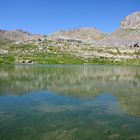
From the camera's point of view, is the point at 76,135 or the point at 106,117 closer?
the point at 76,135

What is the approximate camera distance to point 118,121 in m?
27.4

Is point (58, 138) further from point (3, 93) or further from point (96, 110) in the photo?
point (3, 93)

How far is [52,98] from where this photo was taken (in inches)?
1657

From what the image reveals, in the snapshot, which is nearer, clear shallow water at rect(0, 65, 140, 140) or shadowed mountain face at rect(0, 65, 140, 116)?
clear shallow water at rect(0, 65, 140, 140)

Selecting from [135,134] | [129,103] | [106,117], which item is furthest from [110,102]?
[135,134]

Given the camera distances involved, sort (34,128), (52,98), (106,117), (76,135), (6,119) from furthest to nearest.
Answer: (52,98), (106,117), (6,119), (34,128), (76,135)

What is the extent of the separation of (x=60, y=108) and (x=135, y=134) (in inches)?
483

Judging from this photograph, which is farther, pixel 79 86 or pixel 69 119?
pixel 79 86

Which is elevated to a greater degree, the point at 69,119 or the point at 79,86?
the point at 69,119

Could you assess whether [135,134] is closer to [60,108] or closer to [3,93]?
[60,108]

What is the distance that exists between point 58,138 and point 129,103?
742 inches

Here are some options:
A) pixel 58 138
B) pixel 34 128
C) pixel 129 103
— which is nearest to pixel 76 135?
pixel 58 138

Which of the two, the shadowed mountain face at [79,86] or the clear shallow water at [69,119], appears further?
the shadowed mountain face at [79,86]

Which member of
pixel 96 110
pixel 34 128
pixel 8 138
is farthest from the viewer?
pixel 96 110
